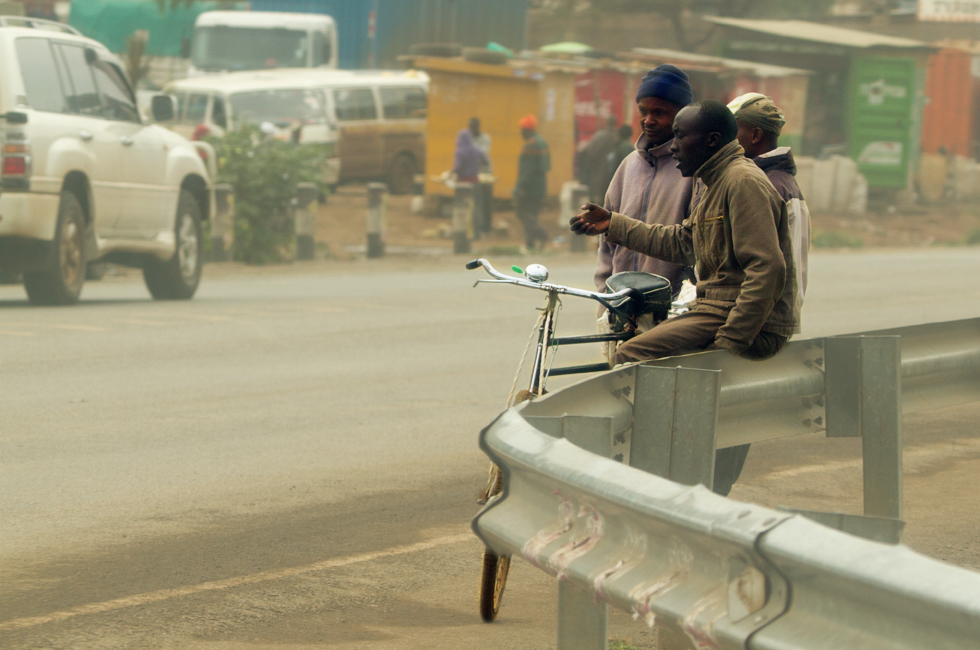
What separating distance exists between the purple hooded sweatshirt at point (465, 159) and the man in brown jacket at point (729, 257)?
18.7m

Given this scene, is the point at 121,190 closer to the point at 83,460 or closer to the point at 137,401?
the point at 137,401

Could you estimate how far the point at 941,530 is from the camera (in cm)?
569

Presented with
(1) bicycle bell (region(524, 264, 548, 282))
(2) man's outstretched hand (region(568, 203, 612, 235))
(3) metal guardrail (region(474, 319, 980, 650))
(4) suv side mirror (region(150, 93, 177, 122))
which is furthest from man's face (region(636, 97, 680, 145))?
(4) suv side mirror (region(150, 93, 177, 122))

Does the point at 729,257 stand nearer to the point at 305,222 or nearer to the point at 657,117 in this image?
the point at 657,117

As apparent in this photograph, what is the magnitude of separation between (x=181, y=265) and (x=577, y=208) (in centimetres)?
1080

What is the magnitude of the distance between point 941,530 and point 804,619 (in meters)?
3.73

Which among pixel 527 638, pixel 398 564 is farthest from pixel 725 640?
pixel 398 564

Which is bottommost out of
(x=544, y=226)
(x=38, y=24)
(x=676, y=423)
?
(x=544, y=226)

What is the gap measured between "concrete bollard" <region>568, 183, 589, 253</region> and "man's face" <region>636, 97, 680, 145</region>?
17.5 meters

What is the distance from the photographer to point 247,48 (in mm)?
29172

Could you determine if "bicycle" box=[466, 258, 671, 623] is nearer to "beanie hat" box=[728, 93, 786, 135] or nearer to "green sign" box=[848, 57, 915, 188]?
"beanie hat" box=[728, 93, 786, 135]

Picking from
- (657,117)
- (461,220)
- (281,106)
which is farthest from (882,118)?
(657,117)

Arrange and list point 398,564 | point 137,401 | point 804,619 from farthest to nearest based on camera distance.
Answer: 1. point 137,401
2. point 398,564
3. point 804,619

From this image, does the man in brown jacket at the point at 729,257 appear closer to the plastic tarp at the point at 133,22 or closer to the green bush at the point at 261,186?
the green bush at the point at 261,186
